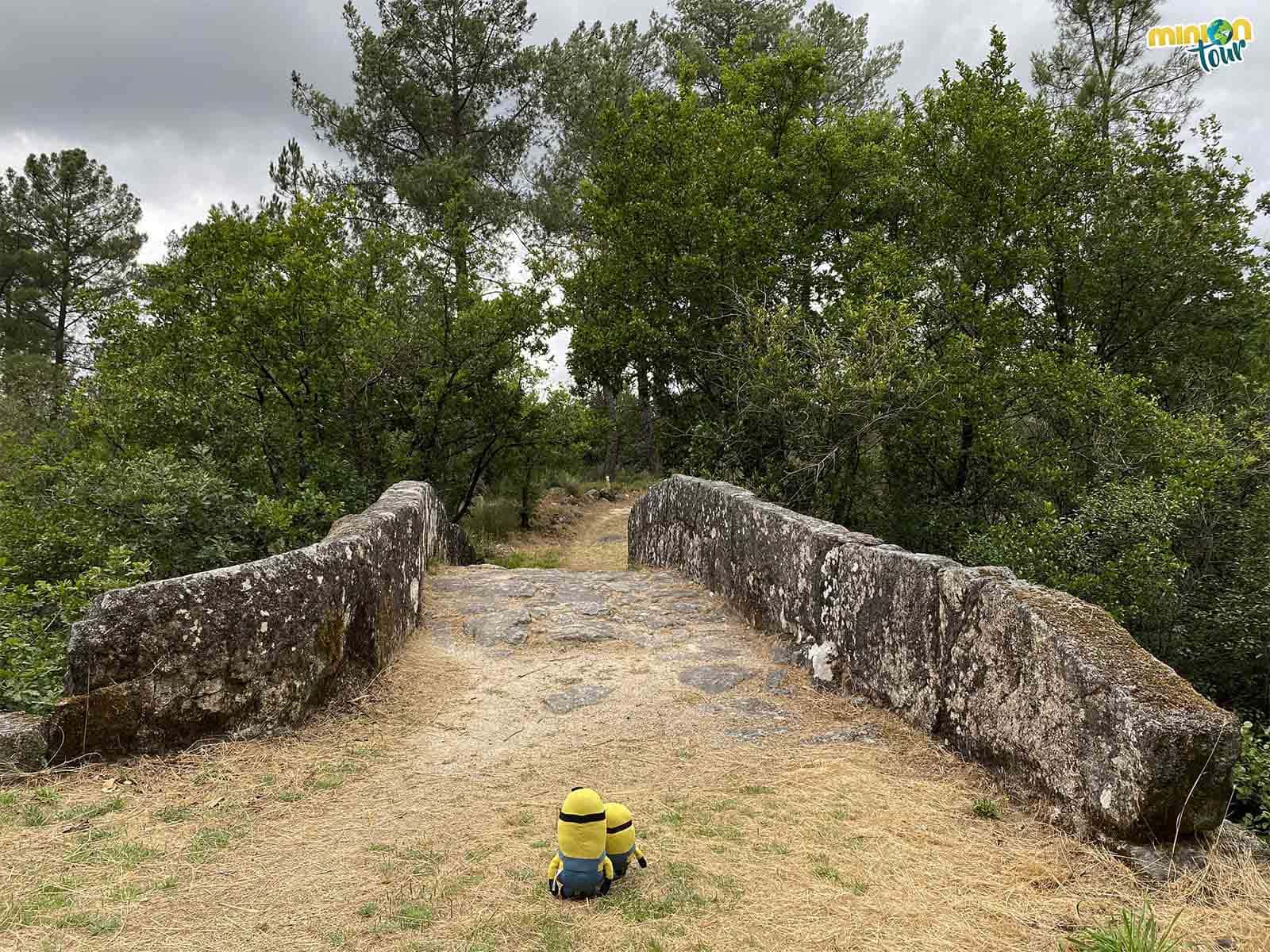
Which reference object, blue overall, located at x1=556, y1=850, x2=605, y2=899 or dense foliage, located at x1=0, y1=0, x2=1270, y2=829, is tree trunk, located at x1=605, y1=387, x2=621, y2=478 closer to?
dense foliage, located at x1=0, y1=0, x2=1270, y2=829

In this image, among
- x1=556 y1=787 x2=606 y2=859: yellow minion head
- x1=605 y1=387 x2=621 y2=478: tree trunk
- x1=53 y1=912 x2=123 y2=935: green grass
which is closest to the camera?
x1=53 y1=912 x2=123 y2=935: green grass

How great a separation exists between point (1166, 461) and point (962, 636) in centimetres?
561

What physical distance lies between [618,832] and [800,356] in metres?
Result: 9.08

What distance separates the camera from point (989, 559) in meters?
8.13

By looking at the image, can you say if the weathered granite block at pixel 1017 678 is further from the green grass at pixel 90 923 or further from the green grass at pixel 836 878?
the green grass at pixel 90 923

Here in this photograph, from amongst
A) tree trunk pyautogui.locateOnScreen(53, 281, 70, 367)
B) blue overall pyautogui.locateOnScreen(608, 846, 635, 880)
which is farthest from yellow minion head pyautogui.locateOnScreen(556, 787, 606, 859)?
tree trunk pyautogui.locateOnScreen(53, 281, 70, 367)

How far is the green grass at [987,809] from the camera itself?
325 cm

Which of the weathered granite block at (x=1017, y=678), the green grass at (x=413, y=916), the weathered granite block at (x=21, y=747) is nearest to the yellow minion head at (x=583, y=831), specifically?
the green grass at (x=413, y=916)

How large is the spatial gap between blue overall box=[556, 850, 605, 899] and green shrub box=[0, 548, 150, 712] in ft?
8.94

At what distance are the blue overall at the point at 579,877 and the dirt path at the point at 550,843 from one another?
49 millimetres

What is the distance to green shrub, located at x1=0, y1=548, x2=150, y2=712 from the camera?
380 cm

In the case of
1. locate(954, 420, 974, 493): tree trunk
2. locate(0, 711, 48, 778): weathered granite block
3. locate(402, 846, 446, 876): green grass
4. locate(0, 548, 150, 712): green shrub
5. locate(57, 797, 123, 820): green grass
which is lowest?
locate(402, 846, 446, 876): green grass

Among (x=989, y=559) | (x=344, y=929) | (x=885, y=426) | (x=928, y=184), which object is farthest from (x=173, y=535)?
(x=928, y=184)

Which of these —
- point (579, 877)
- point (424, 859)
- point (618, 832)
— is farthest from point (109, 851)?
point (618, 832)
